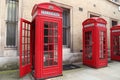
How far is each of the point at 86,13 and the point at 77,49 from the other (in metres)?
2.45

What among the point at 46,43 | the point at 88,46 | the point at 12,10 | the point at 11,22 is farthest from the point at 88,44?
the point at 12,10

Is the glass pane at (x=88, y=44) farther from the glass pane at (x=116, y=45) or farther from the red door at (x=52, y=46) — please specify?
the glass pane at (x=116, y=45)

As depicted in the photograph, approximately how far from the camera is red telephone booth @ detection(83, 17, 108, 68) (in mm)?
6082

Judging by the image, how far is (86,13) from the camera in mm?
8148

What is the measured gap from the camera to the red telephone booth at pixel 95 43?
608cm

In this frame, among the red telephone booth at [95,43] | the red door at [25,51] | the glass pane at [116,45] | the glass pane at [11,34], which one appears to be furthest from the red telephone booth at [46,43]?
the glass pane at [116,45]

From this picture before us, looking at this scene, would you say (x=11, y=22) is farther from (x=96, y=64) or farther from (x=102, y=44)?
(x=102, y=44)

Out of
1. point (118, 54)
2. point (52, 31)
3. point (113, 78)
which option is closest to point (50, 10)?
point (52, 31)

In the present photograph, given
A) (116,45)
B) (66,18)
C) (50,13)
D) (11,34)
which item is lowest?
(116,45)

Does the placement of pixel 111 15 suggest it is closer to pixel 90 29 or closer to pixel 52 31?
pixel 90 29

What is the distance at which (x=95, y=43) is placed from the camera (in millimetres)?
6105

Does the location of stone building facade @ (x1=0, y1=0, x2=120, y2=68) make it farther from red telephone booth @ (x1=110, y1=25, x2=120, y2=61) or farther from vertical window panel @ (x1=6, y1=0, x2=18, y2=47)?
red telephone booth @ (x1=110, y1=25, x2=120, y2=61)

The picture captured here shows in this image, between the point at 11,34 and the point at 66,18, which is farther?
the point at 66,18

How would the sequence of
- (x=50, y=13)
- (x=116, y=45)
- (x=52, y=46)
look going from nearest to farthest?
(x=50, y=13) → (x=52, y=46) → (x=116, y=45)
